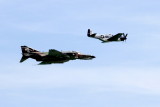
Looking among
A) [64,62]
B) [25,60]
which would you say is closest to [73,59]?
[64,62]

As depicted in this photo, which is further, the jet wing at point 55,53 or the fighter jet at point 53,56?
the fighter jet at point 53,56

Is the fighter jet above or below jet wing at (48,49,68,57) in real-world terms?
A: below

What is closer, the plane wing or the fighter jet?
the plane wing

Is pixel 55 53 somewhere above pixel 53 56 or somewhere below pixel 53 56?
above

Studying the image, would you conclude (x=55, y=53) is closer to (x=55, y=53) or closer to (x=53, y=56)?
(x=55, y=53)

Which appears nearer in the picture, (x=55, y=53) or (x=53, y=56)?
(x=55, y=53)

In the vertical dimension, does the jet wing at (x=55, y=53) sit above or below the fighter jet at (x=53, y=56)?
above

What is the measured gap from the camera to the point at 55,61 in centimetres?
19525

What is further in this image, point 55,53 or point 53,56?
point 53,56

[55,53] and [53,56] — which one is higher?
[55,53]

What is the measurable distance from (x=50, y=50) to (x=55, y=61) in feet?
23.6

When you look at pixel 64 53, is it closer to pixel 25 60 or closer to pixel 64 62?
pixel 64 62

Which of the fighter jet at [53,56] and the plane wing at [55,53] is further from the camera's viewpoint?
the fighter jet at [53,56]

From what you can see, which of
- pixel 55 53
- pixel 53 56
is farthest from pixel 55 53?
pixel 53 56
